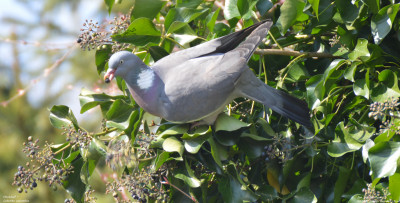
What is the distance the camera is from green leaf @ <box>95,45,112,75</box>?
1.37 m

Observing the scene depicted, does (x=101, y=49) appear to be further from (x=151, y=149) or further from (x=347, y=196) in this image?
(x=347, y=196)

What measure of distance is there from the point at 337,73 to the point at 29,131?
2.07 metres

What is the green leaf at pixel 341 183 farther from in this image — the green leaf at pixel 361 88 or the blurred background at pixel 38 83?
the blurred background at pixel 38 83

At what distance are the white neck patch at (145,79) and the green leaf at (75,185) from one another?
0.26m

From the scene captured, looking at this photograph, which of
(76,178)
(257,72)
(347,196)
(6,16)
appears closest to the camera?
(347,196)

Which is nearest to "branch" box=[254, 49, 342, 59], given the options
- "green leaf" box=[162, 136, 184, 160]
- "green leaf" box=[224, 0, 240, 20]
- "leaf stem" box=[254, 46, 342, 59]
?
"leaf stem" box=[254, 46, 342, 59]

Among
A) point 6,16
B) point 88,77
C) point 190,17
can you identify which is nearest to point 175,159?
point 190,17

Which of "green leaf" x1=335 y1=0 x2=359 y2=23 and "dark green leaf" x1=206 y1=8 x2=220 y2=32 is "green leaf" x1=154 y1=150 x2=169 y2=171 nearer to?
"dark green leaf" x1=206 y1=8 x2=220 y2=32

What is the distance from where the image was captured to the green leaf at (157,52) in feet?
4.42

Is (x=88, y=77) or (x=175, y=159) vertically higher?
(x=175, y=159)

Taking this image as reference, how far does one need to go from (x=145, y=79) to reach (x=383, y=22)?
571 millimetres

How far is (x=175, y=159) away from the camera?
118 cm

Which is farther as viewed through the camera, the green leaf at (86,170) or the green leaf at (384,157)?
the green leaf at (86,170)

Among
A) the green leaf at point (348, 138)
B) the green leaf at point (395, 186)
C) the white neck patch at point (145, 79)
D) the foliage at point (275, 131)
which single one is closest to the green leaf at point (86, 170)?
the foliage at point (275, 131)
